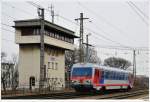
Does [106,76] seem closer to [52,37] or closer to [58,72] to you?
[52,37]

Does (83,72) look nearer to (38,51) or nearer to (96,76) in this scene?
(96,76)

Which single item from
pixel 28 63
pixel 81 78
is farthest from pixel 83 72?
pixel 28 63

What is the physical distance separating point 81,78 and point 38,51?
634 inches

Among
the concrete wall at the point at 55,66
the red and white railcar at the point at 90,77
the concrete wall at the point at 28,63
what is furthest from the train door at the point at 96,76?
the concrete wall at the point at 55,66

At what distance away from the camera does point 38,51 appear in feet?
129

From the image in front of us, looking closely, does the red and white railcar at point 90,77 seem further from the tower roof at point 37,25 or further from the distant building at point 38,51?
the distant building at point 38,51

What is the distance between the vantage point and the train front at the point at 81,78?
77.4 ft

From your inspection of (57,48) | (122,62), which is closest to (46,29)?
(57,48)

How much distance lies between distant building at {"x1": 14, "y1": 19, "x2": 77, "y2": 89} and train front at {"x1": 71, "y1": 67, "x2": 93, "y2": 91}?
9.16m

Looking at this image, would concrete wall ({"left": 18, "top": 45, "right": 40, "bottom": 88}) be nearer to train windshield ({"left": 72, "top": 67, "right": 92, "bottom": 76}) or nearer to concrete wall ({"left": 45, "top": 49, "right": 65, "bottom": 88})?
concrete wall ({"left": 45, "top": 49, "right": 65, "bottom": 88})

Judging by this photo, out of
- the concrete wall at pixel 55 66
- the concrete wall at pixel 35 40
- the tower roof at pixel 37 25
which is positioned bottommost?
the concrete wall at pixel 55 66

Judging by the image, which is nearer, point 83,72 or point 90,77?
point 90,77

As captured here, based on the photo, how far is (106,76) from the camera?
2589cm

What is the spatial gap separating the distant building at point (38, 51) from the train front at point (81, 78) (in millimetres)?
9162
